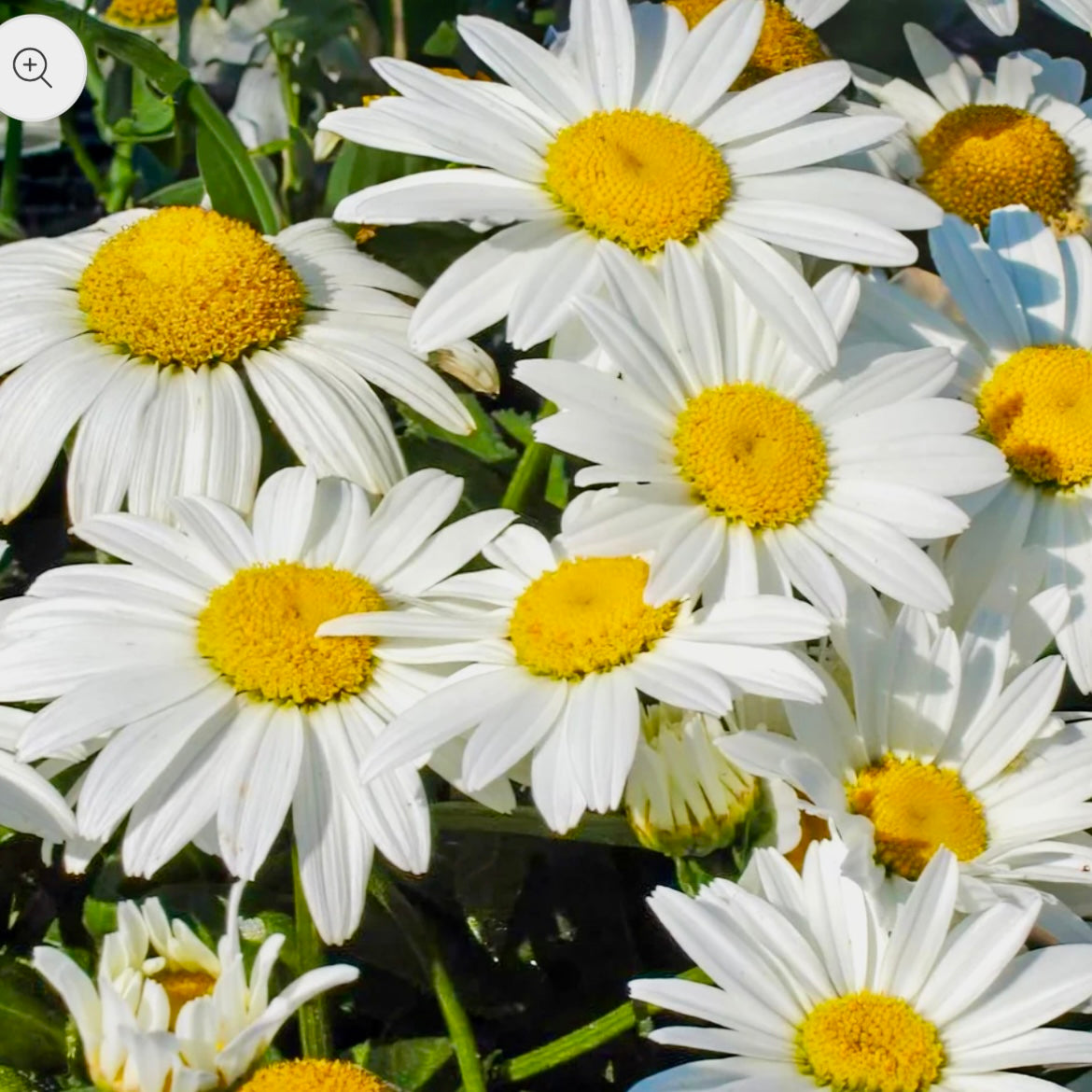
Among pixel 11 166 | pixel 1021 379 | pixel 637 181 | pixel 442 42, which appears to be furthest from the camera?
pixel 442 42

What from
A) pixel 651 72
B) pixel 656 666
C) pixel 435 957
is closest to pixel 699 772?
pixel 656 666

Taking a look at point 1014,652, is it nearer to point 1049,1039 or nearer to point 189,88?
point 1049,1039

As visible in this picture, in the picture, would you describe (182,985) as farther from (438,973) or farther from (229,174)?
(229,174)

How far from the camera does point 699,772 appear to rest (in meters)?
0.84

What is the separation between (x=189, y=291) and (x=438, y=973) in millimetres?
405

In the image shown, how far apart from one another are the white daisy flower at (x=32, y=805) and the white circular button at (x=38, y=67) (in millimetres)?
583

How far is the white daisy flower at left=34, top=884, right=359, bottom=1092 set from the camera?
0.72 metres

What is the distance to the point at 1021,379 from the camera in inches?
41.9

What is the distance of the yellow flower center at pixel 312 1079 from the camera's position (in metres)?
0.73

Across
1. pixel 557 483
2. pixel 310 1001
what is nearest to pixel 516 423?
pixel 557 483

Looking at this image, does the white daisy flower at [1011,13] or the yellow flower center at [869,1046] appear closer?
the yellow flower center at [869,1046]

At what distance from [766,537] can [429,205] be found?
0.83 ft

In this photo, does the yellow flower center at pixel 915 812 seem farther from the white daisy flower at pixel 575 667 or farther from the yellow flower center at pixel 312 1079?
the yellow flower center at pixel 312 1079

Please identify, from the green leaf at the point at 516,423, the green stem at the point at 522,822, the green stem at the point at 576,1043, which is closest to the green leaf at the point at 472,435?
the green leaf at the point at 516,423
